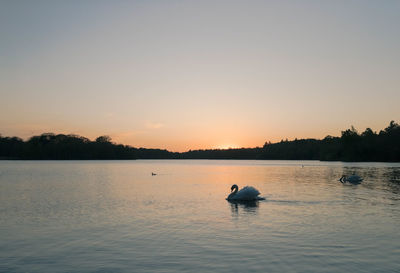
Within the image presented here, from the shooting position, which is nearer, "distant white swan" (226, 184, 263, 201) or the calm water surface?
the calm water surface

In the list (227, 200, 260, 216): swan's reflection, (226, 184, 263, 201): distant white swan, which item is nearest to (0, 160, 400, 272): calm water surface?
(227, 200, 260, 216): swan's reflection

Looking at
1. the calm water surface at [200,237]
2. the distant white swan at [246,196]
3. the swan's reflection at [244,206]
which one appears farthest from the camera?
the distant white swan at [246,196]

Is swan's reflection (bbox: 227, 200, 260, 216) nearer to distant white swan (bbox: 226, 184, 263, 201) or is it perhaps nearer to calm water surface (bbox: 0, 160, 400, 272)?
calm water surface (bbox: 0, 160, 400, 272)

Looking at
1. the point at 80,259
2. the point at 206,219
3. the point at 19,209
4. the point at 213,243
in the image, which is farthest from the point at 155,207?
the point at 80,259

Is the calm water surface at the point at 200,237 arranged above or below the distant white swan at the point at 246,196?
below

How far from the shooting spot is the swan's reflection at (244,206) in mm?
25656

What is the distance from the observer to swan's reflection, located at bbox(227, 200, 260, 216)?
84.2ft

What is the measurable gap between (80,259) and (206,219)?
32.1ft

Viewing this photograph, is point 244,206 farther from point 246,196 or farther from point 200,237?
point 200,237

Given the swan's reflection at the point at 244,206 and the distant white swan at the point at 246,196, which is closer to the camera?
the swan's reflection at the point at 244,206

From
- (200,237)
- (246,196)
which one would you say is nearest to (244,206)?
(246,196)

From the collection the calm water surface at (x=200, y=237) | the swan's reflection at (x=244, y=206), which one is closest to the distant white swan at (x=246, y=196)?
the swan's reflection at (x=244, y=206)

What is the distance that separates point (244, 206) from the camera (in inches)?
1117

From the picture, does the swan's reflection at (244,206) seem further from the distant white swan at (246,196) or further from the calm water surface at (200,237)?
the distant white swan at (246,196)
